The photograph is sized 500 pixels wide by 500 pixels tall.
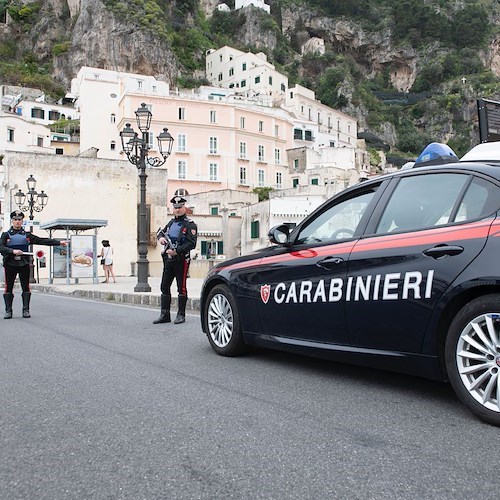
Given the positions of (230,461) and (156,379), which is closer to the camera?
(230,461)

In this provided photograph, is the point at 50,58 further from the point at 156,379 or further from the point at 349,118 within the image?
the point at 156,379

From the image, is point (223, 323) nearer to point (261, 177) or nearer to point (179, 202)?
point (179, 202)

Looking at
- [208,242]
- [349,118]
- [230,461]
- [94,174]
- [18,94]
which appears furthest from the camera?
[349,118]

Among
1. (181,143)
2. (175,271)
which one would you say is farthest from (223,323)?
(181,143)

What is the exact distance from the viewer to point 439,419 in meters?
3.55

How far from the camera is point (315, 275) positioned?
4.55 m

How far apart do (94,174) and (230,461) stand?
1342 inches

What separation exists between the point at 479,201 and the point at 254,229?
4356 cm

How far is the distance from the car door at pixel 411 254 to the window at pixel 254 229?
139ft

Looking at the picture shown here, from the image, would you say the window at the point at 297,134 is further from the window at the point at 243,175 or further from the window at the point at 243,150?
the window at the point at 243,175

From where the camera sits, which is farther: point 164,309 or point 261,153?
point 261,153

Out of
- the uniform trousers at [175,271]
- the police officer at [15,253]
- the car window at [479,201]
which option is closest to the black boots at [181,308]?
the uniform trousers at [175,271]

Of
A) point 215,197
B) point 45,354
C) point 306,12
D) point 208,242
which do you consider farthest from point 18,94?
point 45,354

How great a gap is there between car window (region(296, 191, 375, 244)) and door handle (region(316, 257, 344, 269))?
22 cm
